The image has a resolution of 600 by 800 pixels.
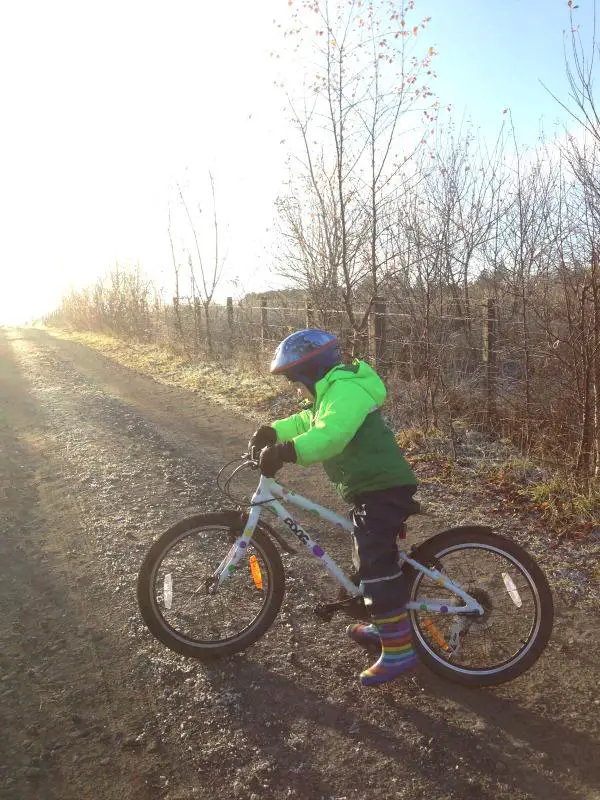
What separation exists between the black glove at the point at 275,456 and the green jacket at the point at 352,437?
0.04 metres

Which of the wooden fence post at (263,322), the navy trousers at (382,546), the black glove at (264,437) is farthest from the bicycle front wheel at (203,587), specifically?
the wooden fence post at (263,322)

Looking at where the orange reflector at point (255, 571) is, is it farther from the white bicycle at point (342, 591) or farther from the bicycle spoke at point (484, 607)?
the bicycle spoke at point (484, 607)

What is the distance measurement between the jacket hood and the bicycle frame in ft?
→ 1.93

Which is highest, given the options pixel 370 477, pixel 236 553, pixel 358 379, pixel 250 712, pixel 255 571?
pixel 358 379

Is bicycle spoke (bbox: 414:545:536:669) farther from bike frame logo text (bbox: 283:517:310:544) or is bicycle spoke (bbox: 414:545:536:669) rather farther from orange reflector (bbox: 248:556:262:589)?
orange reflector (bbox: 248:556:262:589)

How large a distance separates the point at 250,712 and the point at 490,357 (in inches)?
260

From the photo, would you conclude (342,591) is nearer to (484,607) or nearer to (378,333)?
(484,607)

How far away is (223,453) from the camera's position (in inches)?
302

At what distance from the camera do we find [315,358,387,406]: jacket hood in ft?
9.82

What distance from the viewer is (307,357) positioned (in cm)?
306

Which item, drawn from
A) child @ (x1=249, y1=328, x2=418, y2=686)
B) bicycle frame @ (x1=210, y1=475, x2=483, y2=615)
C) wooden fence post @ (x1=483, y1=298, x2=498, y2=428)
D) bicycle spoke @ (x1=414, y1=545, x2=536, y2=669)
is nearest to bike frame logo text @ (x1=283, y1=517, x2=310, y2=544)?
bicycle frame @ (x1=210, y1=475, x2=483, y2=615)

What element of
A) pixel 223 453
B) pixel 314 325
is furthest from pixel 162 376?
pixel 223 453

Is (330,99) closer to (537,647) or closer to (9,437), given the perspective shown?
(9,437)

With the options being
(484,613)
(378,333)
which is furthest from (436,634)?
(378,333)
